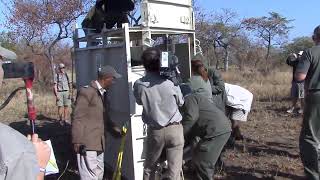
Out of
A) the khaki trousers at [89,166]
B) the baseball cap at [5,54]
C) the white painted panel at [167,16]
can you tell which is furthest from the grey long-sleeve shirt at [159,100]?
the baseball cap at [5,54]

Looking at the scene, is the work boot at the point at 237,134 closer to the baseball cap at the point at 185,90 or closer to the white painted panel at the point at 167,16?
the white painted panel at the point at 167,16

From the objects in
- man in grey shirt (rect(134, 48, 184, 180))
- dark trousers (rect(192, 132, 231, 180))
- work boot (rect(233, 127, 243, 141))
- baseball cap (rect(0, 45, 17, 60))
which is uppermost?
baseball cap (rect(0, 45, 17, 60))

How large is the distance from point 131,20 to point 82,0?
49.3ft

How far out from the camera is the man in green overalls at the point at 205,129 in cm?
533

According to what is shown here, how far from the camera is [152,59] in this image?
5.14 m

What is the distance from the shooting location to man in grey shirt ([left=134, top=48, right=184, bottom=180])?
5.10 meters

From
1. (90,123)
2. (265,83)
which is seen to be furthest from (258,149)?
(265,83)

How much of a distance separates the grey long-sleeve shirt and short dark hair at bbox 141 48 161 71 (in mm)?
71

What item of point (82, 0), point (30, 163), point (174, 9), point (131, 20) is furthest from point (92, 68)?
point (82, 0)

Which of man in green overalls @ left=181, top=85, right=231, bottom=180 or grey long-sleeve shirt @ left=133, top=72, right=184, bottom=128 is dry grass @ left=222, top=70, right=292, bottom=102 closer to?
man in green overalls @ left=181, top=85, right=231, bottom=180

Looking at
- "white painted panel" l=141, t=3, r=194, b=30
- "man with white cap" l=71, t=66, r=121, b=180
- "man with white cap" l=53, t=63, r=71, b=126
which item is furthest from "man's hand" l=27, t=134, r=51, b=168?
"man with white cap" l=53, t=63, r=71, b=126

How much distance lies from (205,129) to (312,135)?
1289 mm

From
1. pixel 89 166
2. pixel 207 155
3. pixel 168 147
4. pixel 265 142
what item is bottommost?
pixel 265 142

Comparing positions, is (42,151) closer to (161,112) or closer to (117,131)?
(161,112)
